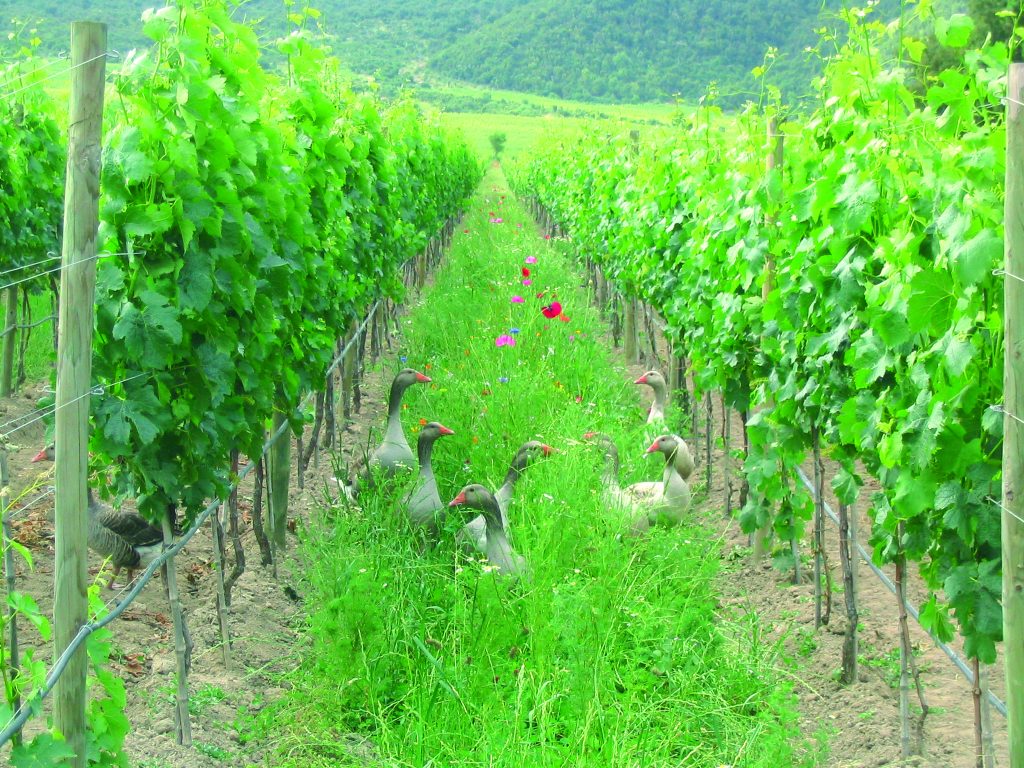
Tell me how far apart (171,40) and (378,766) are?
107 inches

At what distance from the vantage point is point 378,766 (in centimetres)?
397

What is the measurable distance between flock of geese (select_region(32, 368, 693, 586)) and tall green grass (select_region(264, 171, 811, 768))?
101 millimetres

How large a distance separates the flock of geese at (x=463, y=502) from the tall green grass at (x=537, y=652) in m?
0.10

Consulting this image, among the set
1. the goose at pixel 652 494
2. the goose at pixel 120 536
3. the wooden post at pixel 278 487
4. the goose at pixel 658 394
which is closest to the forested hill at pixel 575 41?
the goose at pixel 658 394

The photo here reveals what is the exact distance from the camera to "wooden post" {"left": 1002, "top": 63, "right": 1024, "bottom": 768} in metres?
2.64

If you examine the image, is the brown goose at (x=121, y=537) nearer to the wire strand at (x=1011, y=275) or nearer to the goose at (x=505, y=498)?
Answer: the goose at (x=505, y=498)

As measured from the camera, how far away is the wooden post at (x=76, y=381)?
→ 2961 millimetres

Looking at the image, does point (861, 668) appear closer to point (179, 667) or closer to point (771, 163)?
point (771, 163)

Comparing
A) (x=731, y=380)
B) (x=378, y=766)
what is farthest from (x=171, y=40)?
(x=731, y=380)

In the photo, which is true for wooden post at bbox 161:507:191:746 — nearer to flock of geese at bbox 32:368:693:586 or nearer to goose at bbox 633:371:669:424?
flock of geese at bbox 32:368:693:586

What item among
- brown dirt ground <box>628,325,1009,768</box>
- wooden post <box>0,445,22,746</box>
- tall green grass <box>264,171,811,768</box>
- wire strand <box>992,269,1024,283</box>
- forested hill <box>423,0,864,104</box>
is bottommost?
brown dirt ground <box>628,325,1009,768</box>

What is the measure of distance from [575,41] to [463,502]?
9375cm

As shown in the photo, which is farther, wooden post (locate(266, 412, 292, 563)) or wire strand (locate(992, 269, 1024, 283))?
wooden post (locate(266, 412, 292, 563))

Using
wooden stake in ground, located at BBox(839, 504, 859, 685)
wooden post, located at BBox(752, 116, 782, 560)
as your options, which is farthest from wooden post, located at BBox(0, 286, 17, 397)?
wooden stake in ground, located at BBox(839, 504, 859, 685)
